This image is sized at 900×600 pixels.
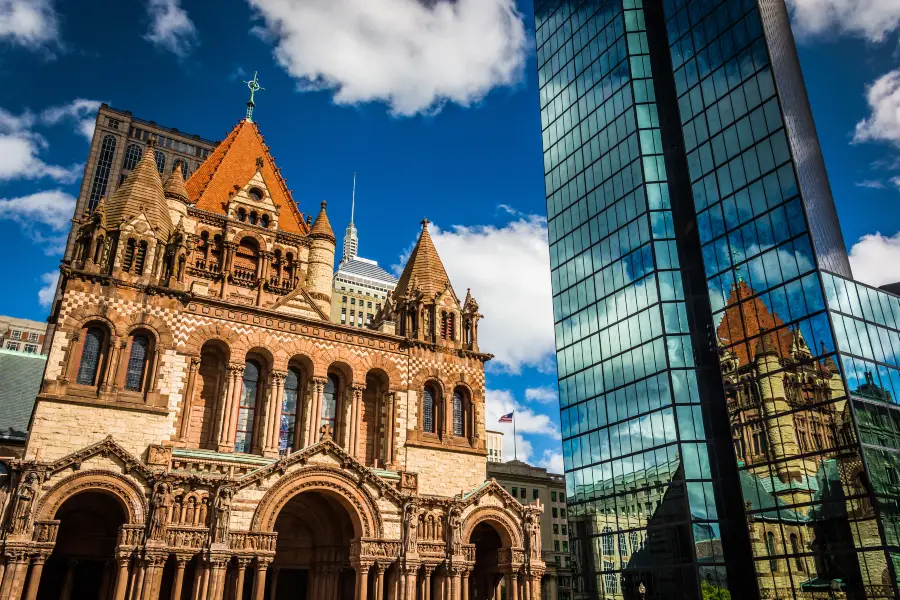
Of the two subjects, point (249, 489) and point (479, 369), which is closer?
point (249, 489)

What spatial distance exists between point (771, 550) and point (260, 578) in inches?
1021

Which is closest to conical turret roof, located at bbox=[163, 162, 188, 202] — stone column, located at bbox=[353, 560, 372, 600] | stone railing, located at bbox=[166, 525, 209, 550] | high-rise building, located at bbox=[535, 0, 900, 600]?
stone railing, located at bbox=[166, 525, 209, 550]

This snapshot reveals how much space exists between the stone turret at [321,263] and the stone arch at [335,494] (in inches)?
646

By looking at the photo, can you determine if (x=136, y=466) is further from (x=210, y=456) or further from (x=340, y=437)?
(x=340, y=437)

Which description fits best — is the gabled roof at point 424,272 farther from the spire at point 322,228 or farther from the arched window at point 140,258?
the arched window at point 140,258

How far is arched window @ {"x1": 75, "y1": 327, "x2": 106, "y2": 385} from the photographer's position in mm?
30297

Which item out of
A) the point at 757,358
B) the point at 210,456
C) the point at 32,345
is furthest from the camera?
the point at 32,345

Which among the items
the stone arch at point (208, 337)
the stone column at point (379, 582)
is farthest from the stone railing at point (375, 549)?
the stone arch at point (208, 337)

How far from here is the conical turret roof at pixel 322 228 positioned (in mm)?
47938

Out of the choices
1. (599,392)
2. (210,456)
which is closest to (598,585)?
(599,392)

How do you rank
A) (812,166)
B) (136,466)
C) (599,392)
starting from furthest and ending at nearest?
1. (599,392)
2. (812,166)
3. (136,466)

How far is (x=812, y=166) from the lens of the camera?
143ft

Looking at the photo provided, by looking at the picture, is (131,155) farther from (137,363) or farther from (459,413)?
(459,413)

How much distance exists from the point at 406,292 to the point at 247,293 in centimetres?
1031
